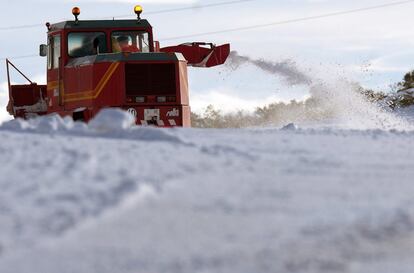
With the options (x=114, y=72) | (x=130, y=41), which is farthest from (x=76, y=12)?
(x=114, y=72)

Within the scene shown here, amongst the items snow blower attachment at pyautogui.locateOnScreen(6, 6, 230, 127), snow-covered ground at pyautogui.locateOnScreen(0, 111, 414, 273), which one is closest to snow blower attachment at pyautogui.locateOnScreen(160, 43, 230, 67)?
snow blower attachment at pyautogui.locateOnScreen(6, 6, 230, 127)

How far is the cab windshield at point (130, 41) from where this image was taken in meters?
15.9

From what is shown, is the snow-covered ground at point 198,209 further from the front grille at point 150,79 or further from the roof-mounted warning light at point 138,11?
the roof-mounted warning light at point 138,11

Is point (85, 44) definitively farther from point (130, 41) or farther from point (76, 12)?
point (130, 41)

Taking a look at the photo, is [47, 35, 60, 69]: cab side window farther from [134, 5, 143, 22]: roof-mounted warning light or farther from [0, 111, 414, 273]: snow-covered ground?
[0, 111, 414, 273]: snow-covered ground

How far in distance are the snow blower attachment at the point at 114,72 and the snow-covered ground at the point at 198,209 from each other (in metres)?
8.94

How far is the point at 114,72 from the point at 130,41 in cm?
85

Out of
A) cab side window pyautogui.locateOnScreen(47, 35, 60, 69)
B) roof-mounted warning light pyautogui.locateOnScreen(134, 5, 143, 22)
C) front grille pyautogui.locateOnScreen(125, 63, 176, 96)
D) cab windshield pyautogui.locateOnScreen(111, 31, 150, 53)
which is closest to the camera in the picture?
front grille pyautogui.locateOnScreen(125, 63, 176, 96)

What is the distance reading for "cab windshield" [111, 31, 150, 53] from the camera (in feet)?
52.2

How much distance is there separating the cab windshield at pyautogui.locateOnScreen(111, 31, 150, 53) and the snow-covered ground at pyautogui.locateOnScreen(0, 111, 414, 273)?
31.3 ft

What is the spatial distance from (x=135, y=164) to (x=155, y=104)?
9.88 metres

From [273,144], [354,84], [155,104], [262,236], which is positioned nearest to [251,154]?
[273,144]

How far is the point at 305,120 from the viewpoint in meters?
27.6

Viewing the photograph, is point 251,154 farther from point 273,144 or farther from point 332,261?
point 332,261
